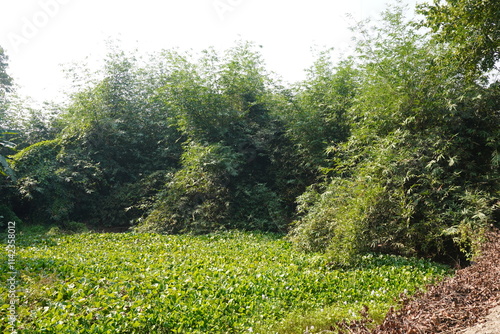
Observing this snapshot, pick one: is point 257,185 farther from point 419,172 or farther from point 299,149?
point 419,172

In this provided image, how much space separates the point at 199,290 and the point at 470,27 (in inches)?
260

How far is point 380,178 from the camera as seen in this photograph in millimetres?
7176

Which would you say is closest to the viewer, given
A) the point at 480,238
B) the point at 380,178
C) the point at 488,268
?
the point at 488,268

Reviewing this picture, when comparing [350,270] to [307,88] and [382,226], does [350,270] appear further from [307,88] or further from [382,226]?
[307,88]

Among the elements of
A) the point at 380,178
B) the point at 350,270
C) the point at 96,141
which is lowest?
the point at 350,270

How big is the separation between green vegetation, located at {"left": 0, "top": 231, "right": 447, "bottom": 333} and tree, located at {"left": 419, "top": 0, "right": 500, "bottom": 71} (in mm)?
3990

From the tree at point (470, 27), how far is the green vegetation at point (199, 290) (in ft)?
13.1

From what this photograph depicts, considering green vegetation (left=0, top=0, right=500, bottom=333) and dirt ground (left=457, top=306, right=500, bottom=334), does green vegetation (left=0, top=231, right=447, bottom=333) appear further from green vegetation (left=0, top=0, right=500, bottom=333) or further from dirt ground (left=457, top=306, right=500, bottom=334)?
dirt ground (left=457, top=306, right=500, bottom=334)

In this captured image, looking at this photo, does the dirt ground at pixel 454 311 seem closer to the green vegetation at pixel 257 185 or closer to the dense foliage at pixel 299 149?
the green vegetation at pixel 257 185

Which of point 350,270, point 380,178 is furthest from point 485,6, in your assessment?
point 350,270

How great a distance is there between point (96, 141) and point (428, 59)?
1139 centimetres

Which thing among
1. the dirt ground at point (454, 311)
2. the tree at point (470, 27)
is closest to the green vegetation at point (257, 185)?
the tree at point (470, 27)

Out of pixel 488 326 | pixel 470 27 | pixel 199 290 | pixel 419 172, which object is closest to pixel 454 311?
pixel 488 326

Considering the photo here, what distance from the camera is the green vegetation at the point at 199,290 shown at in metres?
3.66
